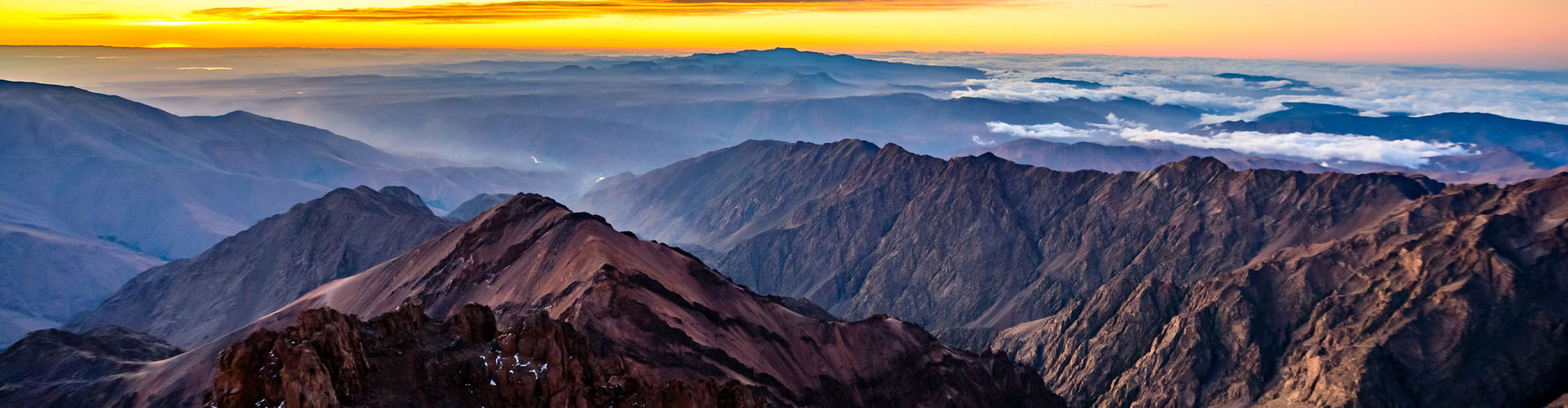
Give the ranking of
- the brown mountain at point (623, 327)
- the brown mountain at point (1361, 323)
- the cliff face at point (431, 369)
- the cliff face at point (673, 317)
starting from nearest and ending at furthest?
1. the cliff face at point (431, 369)
2. the brown mountain at point (623, 327)
3. the cliff face at point (673, 317)
4. the brown mountain at point (1361, 323)

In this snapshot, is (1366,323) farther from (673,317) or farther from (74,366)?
(74,366)

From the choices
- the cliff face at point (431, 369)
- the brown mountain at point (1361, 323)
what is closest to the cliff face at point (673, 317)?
the cliff face at point (431, 369)

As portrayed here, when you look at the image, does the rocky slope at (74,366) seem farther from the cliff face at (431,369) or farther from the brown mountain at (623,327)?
the cliff face at (431,369)

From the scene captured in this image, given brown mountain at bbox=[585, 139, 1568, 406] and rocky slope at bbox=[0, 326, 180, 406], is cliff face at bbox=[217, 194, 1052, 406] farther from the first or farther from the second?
brown mountain at bbox=[585, 139, 1568, 406]

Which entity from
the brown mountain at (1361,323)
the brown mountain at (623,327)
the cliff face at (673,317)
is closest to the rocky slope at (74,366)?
the brown mountain at (623,327)

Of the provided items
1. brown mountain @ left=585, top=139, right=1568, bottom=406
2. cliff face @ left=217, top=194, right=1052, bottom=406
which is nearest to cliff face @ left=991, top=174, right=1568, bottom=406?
brown mountain @ left=585, top=139, right=1568, bottom=406

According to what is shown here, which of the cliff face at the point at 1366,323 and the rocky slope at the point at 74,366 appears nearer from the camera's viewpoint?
the rocky slope at the point at 74,366

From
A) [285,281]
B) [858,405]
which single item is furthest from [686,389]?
[285,281]

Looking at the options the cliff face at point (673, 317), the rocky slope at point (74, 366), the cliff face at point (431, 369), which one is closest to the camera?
the cliff face at point (431, 369)

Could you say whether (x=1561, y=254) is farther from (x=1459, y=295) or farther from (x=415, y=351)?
(x=415, y=351)

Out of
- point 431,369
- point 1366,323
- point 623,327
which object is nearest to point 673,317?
point 623,327

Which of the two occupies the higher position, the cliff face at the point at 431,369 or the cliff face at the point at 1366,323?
the cliff face at the point at 431,369
